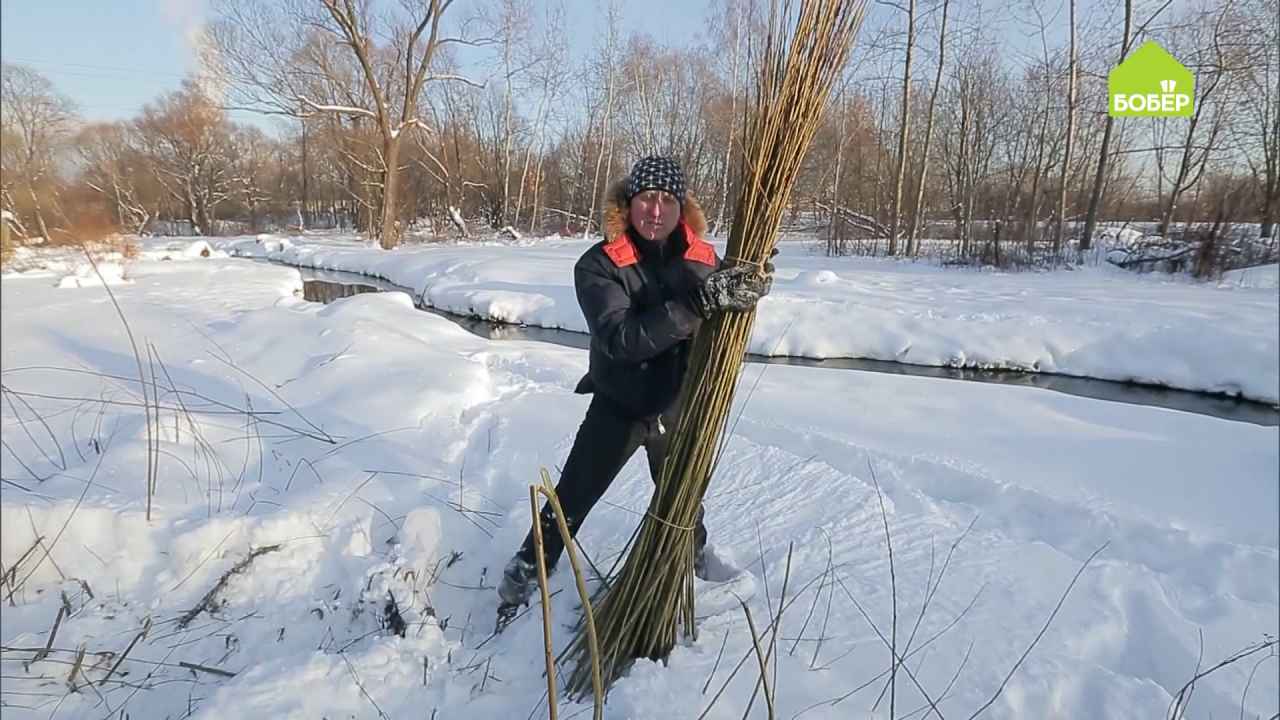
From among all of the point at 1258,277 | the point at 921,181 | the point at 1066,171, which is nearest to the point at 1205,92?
the point at 1258,277

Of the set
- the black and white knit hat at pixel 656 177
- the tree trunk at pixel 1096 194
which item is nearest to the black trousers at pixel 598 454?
the black and white knit hat at pixel 656 177

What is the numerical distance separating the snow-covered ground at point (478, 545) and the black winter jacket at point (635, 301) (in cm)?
73

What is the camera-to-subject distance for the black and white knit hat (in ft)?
4.87

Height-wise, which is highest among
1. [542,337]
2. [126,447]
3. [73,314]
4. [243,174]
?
[243,174]

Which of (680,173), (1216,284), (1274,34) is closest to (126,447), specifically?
(680,173)

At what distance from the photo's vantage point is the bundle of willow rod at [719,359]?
114 cm

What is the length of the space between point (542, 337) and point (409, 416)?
5207mm

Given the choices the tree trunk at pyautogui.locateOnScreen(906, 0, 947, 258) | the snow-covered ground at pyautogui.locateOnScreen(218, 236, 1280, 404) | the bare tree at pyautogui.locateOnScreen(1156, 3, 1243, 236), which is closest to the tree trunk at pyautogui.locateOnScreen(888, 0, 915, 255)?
the tree trunk at pyautogui.locateOnScreen(906, 0, 947, 258)

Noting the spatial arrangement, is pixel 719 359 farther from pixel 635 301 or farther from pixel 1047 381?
pixel 1047 381

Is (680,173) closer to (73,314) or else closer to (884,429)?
(73,314)

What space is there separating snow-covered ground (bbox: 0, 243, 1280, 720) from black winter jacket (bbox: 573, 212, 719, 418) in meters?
0.73

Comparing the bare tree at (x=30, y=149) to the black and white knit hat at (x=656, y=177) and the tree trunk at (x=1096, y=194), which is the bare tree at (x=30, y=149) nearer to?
the black and white knit hat at (x=656, y=177)

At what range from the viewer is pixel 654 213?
59.2 inches

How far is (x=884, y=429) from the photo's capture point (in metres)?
3.51
